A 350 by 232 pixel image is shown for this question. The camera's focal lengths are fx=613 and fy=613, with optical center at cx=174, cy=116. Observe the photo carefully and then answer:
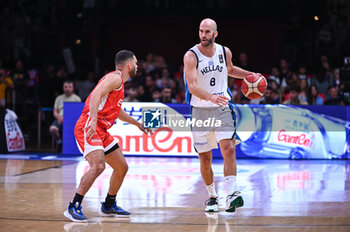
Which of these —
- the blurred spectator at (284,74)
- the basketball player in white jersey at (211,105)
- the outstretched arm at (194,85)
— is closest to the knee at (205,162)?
the basketball player in white jersey at (211,105)

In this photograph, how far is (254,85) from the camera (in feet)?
26.6

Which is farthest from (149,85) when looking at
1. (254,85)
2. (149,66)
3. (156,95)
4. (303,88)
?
(254,85)

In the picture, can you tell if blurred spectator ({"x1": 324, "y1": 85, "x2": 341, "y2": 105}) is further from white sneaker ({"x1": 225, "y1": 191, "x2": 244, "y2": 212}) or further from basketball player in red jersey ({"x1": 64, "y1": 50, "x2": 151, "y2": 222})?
basketball player in red jersey ({"x1": 64, "y1": 50, "x2": 151, "y2": 222})

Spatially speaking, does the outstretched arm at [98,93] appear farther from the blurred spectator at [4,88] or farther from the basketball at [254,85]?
the blurred spectator at [4,88]

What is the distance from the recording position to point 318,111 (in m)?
13.8

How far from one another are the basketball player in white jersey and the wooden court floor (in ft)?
1.40

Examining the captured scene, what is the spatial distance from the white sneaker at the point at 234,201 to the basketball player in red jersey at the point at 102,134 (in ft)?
4.06

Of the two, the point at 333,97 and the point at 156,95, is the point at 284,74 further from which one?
the point at 156,95

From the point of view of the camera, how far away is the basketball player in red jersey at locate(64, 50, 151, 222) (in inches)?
276

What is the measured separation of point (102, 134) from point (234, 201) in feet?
5.90

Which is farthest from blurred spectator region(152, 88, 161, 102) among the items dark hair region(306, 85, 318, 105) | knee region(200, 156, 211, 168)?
knee region(200, 156, 211, 168)

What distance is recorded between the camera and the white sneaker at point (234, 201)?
24.6ft

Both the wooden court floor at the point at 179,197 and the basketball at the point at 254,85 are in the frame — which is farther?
the basketball at the point at 254,85

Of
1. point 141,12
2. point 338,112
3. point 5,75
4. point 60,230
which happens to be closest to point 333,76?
point 338,112
